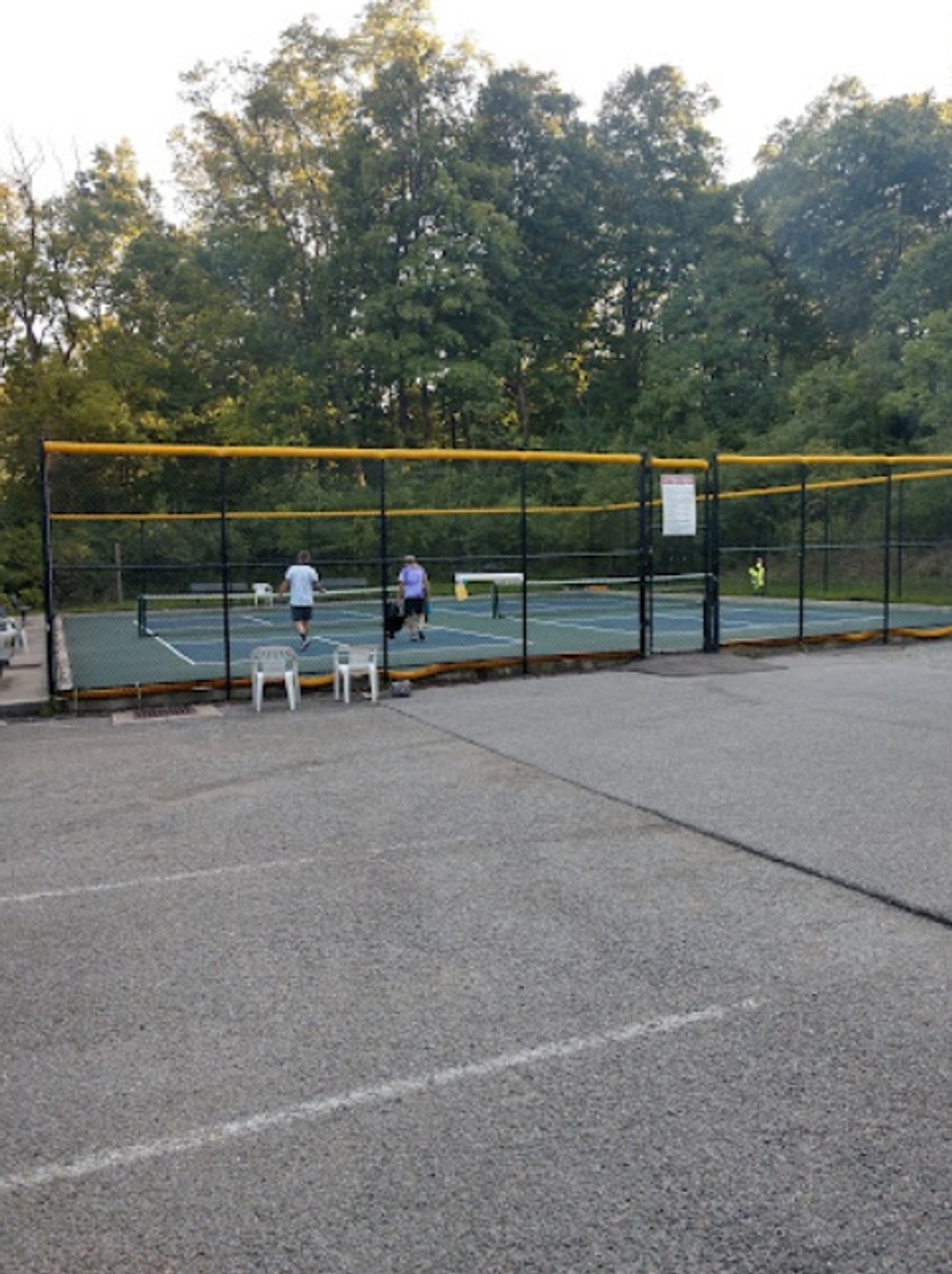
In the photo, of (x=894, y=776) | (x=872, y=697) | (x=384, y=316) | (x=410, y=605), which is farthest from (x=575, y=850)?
(x=384, y=316)

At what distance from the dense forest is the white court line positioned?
30863 millimetres

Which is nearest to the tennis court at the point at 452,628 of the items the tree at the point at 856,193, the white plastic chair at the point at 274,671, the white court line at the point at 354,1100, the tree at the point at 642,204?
the white plastic chair at the point at 274,671

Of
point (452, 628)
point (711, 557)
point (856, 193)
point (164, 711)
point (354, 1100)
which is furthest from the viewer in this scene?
point (856, 193)

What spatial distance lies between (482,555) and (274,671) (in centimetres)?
1592

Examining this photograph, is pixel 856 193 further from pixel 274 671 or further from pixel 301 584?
pixel 274 671

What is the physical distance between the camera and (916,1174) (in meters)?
2.58

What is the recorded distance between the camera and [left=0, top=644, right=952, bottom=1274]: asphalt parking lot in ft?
7.98

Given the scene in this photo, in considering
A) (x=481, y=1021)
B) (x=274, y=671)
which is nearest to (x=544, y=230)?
(x=274, y=671)

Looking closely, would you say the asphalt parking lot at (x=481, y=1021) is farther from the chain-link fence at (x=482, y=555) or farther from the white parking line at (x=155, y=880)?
the chain-link fence at (x=482, y=555)

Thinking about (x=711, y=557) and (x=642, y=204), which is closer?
(x=711, y=557)

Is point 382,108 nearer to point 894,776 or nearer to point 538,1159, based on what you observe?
point 894,776

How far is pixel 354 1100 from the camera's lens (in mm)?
3000

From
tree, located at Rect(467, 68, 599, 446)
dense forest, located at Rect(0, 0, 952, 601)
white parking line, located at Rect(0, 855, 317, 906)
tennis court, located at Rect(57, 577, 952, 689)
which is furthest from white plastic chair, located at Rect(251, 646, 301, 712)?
tree, located at Rect(467, 68, 599, 446)

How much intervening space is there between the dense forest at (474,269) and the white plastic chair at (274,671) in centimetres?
2309
